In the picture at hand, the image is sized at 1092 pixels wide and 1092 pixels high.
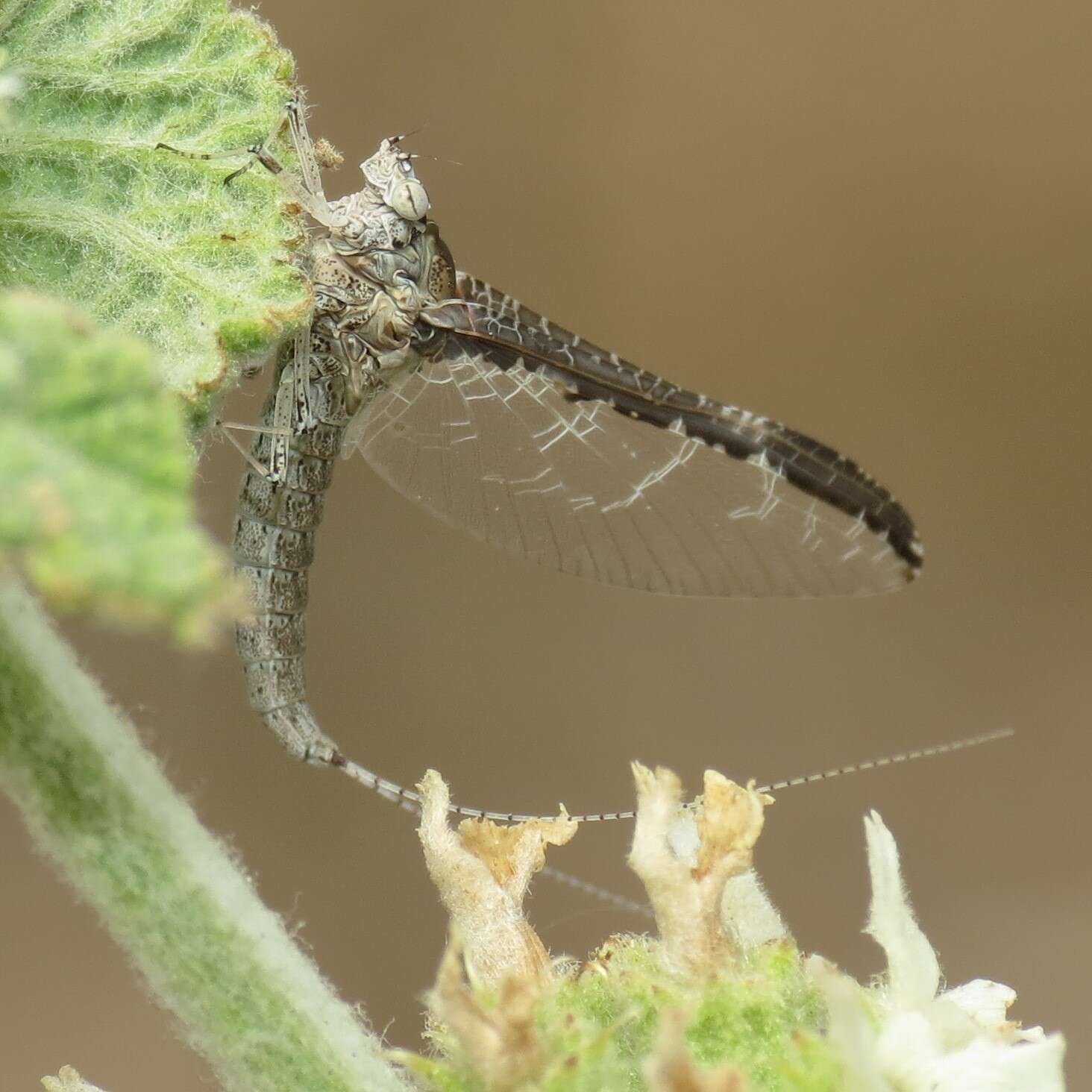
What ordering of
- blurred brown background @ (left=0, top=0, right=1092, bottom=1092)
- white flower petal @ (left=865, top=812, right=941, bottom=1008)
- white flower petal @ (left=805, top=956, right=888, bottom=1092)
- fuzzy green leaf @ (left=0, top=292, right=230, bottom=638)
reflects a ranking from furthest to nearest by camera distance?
1. blurred brown background @ (left=0, top=0, right=1092, bottom=1092)
2. white flower petal @ (left=865, top=812, right=941, bottom=1008)
3. white flower petal @ (left=805, top=956, right=888, bottom=1092)
4. fuzzy green leaf @ (left=0, top=292, right=230, bottom=638)

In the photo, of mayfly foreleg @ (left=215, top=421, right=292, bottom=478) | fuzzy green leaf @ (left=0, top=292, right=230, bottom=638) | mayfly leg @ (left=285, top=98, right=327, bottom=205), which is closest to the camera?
fuzzy green leaf @ (left=0, top=292, right=230, bottom=638)

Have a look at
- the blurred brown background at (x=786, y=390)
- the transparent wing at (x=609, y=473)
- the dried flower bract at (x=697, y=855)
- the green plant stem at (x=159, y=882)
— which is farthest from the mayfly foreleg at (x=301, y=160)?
the blurred brown background at (x=786, y=390)

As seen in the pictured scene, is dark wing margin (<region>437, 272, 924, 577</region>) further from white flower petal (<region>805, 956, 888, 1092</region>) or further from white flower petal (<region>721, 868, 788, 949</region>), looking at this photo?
white flower petal (<region>805, 956, 888, 1092</region>)

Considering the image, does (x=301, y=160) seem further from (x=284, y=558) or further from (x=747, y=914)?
(x=747, y=914)

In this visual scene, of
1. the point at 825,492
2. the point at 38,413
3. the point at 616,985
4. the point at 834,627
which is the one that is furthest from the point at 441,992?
the point at 834,627

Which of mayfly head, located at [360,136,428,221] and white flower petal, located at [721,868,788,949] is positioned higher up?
mayfly head, located at [360,136,428,221]

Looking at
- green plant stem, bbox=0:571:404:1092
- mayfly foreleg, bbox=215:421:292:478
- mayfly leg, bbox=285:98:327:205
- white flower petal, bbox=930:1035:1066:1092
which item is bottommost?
green plant stem, bbox=0:571:404:1092

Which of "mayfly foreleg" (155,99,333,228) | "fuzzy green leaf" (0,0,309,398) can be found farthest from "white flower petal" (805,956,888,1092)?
"mayfly foreleg" (155,99,333,228)

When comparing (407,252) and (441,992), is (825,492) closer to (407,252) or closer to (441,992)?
(407,252)

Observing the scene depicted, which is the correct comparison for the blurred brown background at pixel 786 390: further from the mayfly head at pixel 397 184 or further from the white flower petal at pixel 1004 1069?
the white flower petal at pixel 1004 1069
